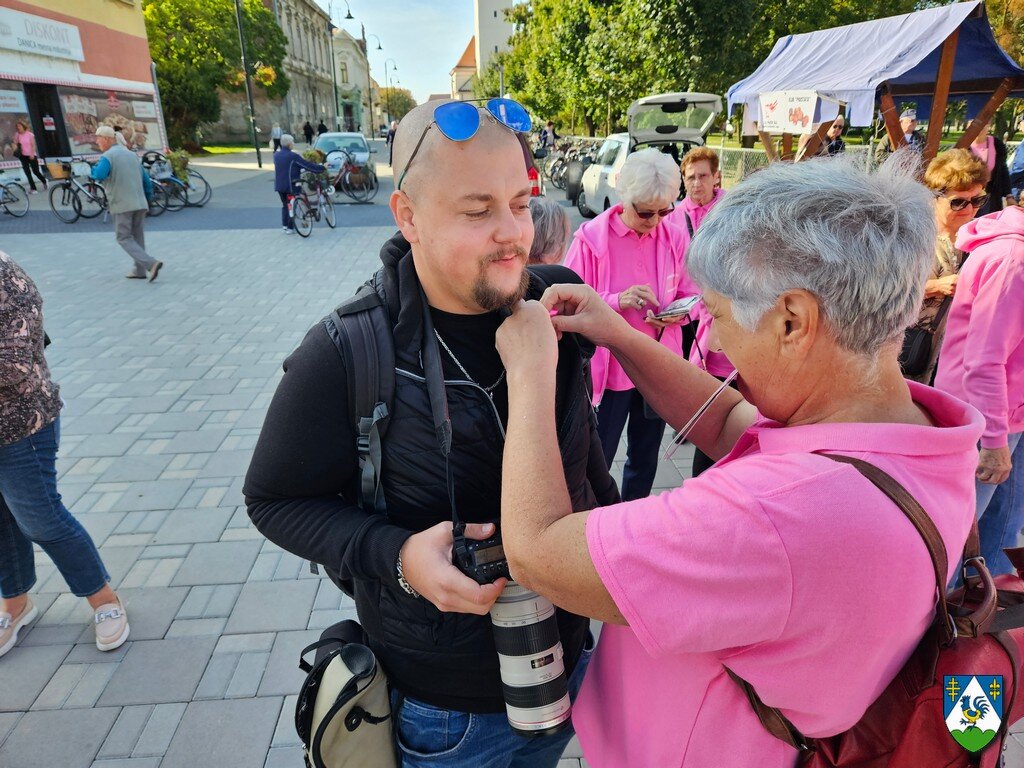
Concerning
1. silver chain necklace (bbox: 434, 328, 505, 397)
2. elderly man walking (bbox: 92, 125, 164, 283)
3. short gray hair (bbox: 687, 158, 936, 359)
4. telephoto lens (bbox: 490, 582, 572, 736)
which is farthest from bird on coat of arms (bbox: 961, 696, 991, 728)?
elderly man walking (bbox: 92, 125, 164, 283)

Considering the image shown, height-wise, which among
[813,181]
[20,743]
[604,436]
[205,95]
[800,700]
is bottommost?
[20,743]

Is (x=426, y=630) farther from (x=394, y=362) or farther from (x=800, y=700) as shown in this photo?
(x=800, y=700)

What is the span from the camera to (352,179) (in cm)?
1739

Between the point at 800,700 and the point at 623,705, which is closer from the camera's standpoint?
the point at 800,700

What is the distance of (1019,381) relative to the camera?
8.29 ft

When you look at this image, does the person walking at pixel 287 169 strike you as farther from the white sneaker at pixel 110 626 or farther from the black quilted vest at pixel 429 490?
the black quilted vest at pixel 429 490

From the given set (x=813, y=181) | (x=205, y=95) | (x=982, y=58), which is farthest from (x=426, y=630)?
(x=205, y=95)

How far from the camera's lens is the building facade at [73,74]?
18891mm

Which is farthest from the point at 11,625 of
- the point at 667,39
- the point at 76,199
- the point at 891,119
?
the point at 667,39

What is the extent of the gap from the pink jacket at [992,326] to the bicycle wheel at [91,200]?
15.4 meters

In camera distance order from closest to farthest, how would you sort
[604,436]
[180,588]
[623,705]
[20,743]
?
[623,705] → [20,743] → [180,588] → [604,436]

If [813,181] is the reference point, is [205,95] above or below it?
above

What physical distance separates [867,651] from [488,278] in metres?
0.91

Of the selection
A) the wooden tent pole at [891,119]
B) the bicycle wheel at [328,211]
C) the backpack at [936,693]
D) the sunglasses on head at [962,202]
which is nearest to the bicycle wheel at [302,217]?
the bicycle wheel at [328,211]
